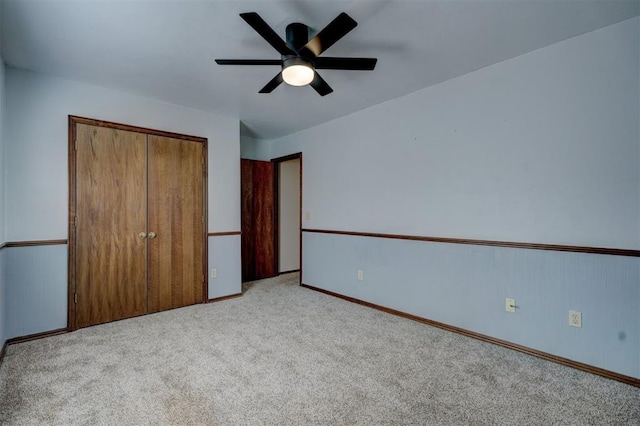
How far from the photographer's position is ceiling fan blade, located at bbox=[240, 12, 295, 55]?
62.5 inches

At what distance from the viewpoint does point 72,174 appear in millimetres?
2904

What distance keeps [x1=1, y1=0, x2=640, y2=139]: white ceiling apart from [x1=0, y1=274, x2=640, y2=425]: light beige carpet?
241cm

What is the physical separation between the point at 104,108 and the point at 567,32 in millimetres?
4096

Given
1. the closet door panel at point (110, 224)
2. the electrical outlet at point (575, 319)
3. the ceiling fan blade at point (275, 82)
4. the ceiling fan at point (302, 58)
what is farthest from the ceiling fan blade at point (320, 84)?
the electrical outlet at point (575, 319)

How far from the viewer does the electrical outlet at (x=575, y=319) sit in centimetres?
221

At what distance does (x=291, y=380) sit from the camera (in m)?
2.04

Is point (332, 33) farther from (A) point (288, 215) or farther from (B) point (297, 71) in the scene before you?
(A) point (288, 215)

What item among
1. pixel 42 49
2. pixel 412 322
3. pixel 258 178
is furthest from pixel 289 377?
pixel 258 178

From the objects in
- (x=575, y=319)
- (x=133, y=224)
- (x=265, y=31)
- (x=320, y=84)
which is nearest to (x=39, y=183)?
(x=133, y=224)

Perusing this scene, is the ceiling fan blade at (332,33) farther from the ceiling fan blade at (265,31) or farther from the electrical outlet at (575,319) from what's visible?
the electrical outlet at (575,319)

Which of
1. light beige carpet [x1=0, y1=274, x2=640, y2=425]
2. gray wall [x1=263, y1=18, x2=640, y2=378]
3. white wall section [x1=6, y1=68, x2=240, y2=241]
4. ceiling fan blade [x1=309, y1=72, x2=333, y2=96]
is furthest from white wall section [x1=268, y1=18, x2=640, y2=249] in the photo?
white wall section [x1=6, y1=68, x2=240, y2=241]

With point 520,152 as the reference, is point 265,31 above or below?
above

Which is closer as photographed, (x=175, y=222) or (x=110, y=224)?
(x=110, y=224)

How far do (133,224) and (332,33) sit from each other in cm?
284
